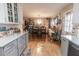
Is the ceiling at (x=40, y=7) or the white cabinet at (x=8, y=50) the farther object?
the ceiling at (x=40, y=7)

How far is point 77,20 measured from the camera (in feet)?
6.86

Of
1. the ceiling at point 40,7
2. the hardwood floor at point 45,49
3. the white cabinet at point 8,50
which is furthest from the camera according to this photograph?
the ceiling at point 40,7

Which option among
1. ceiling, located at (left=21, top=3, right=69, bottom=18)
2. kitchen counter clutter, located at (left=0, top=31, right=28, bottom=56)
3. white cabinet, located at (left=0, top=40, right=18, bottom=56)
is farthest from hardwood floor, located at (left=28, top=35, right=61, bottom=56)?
ceiling, located at (left=21, top=3, right=69, bottom=18)

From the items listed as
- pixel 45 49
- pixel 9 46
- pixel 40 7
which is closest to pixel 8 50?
pixel 9 46

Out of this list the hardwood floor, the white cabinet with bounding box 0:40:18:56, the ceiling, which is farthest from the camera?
the ceiling

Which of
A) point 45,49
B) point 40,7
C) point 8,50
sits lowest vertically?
point 45,49

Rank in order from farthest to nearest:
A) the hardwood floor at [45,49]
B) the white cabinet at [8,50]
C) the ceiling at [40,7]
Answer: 1. the ceiling at [40,7]
2. the hardwood floor at [45,49]
3. the white cabinet at [8,50]

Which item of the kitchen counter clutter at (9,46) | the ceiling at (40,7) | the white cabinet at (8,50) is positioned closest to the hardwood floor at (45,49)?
the kitchen counter clutter at (9,46)

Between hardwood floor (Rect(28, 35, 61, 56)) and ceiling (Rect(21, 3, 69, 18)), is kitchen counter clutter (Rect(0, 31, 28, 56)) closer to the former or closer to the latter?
hardwood floor (Rect(28, 35, 61, 56))

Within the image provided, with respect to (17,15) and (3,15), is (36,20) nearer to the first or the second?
(17,15)

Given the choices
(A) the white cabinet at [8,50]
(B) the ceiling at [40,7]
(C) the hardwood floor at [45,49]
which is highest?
(B) the ceiling at [40,7]

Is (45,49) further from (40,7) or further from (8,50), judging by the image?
(8,50)

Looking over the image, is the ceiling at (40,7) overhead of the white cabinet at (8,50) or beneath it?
overhead

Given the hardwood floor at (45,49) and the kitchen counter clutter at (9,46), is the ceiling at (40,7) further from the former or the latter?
the kitchen counter clutter at (9,46)
